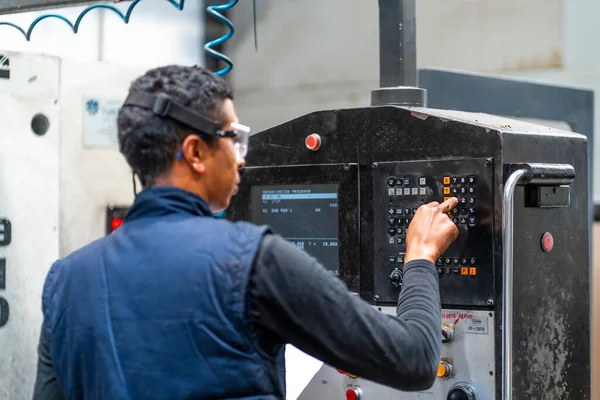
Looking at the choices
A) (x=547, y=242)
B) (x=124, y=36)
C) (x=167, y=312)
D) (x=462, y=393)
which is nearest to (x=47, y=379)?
(x=167, y=312)

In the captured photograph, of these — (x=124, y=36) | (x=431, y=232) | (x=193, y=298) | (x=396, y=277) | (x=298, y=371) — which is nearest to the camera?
(x=193, y=298)

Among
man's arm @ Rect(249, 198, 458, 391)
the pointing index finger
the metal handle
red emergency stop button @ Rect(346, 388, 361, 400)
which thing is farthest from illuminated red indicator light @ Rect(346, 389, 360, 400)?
man's arm @ Rect(249, 198, 458, 391)

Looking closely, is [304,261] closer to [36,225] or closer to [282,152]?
[282,152]

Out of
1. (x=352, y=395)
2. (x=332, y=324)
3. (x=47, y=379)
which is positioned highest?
(x=332, y=324)

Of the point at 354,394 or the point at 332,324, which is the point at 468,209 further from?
the point at 332,324

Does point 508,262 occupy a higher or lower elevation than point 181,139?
lower

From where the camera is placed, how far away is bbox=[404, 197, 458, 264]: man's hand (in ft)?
4.77

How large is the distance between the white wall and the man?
1.96 meters

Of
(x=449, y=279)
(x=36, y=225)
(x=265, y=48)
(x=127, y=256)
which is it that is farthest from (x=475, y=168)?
(x=265, y=48)

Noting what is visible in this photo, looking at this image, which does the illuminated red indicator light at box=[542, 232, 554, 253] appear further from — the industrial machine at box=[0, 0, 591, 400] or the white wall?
the white wall

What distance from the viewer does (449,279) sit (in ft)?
5.55

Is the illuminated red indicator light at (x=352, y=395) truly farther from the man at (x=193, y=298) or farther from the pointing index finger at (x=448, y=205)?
the man at (x=193, y=298)

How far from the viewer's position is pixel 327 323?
1.13 m

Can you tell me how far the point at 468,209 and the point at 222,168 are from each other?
23.9 inches
